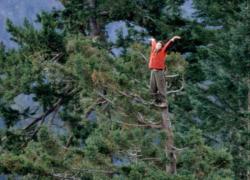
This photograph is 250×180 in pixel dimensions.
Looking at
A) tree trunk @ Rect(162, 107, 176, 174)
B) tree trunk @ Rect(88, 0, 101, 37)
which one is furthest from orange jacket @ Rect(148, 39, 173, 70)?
tree trunk @ Rect(88, 0, 101, 37)

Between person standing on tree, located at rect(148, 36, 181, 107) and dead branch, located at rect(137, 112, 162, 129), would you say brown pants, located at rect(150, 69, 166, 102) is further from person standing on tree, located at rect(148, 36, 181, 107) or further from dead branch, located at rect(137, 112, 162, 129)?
dead branch, located at rect(137, 112, 162, 129)

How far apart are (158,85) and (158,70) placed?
0.32m

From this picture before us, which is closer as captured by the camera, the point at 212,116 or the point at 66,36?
the point at 212,116

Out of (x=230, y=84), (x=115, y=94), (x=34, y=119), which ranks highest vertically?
(x=115, y=94)

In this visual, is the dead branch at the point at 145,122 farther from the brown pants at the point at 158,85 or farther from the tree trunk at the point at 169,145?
the brown pants at the point at 158,85

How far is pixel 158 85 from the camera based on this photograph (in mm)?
11969

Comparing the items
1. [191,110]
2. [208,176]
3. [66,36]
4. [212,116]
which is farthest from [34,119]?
[208,176]

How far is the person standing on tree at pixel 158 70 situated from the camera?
11.7m

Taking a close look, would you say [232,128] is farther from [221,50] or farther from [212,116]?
[221,50]

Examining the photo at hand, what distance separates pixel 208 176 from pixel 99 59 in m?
2.96

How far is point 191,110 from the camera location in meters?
20.2

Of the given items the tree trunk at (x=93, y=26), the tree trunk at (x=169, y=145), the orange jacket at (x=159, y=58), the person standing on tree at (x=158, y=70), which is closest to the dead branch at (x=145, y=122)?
the tree trunk at (x=169, y=145)

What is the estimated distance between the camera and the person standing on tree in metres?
11.7

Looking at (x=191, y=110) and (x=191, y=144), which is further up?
(x=191, y=144)
